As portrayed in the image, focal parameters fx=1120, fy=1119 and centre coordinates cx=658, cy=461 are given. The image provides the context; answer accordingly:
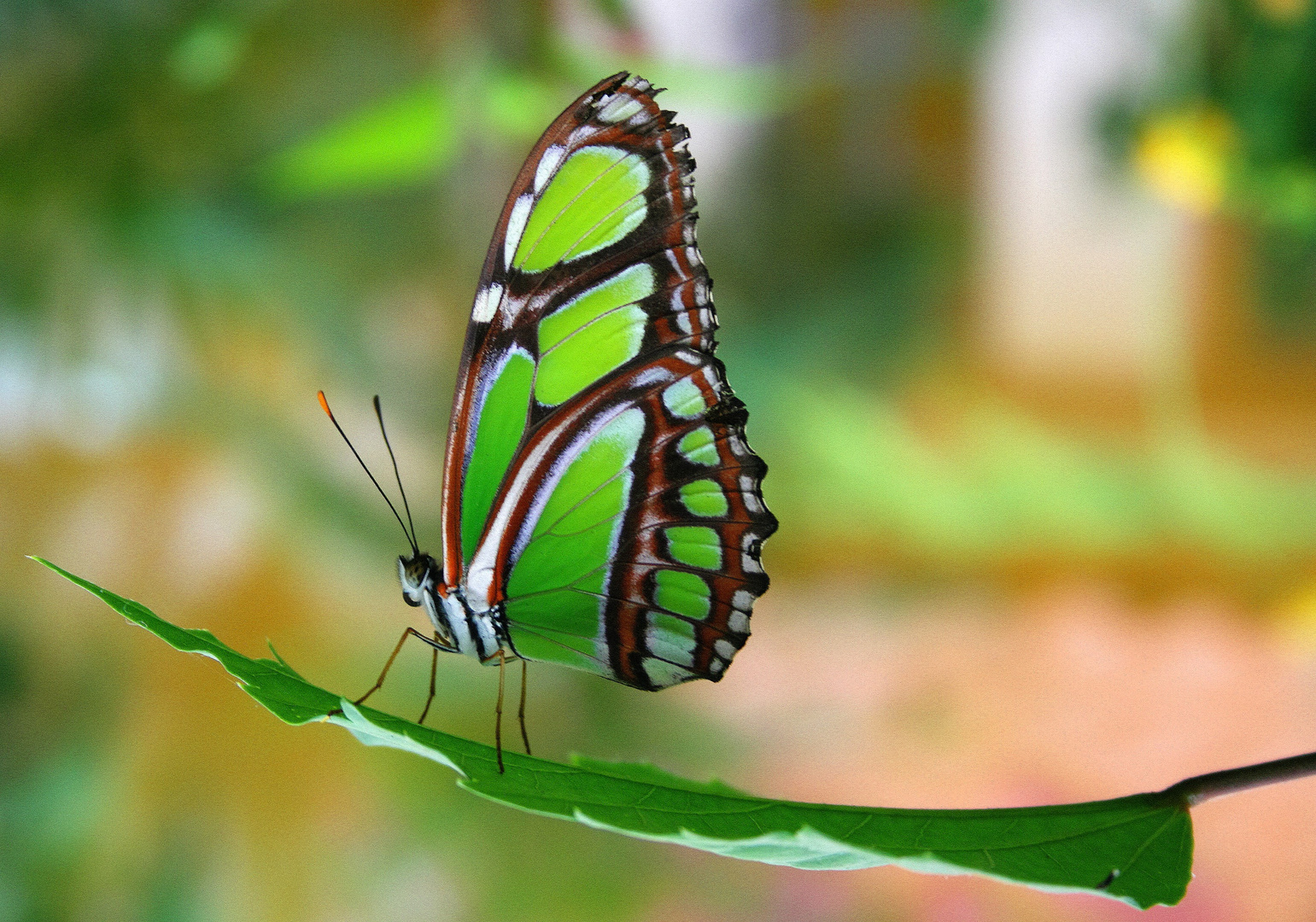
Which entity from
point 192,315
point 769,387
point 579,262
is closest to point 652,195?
point 579,262

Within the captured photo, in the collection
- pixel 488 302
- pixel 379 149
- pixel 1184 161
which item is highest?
pixel 1184 161

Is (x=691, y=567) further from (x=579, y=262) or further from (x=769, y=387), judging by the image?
(x=769, y=387)

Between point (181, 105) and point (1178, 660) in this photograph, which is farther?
point (181, 105)

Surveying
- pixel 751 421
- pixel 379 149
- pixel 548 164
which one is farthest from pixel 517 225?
pixel 379 149

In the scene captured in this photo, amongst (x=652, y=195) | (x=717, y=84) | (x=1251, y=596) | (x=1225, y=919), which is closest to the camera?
(x=652, y=195)

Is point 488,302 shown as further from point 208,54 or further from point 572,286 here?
point 208,54

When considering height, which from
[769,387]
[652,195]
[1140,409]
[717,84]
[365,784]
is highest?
[717,84]

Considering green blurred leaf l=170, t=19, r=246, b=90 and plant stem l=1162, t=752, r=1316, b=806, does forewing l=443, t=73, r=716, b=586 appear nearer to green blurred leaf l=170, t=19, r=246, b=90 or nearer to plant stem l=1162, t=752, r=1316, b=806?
plant stem l=1162, t=752, r=1316, b=806

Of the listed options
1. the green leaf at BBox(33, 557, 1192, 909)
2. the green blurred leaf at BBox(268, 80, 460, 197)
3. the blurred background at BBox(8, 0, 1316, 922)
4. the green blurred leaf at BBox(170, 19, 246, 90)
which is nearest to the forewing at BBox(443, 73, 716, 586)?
the green leaf at BBox(33, 557, 1192, 909)

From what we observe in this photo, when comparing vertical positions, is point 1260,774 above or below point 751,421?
below
